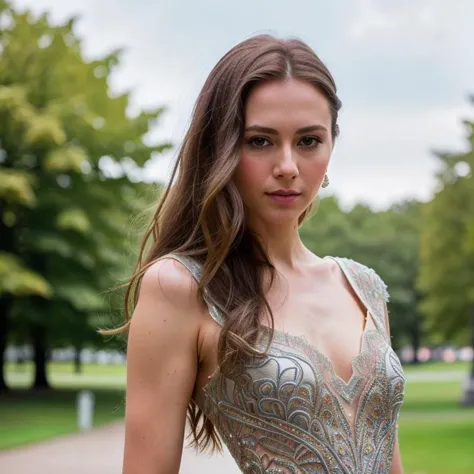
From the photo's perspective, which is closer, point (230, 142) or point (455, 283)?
point (230, 142)

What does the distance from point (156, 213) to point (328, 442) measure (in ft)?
2.23

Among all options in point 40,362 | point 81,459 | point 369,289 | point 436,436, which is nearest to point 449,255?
point 436,436

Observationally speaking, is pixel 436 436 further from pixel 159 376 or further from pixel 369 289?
pixel 159 376

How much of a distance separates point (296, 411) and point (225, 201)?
0.50m

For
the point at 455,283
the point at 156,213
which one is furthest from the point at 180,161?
the point at 455,283

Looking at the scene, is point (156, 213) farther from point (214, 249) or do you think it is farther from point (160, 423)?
point (160, 423)

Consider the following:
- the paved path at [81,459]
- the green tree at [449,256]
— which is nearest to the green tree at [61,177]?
the paved path at [81,459]

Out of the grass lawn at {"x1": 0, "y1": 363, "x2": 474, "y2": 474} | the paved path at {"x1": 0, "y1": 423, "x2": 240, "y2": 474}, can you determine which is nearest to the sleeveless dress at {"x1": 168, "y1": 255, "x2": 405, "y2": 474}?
the grass lawn at {"x1": 0, "y1": 363, "x2": 474, "y2": 474}

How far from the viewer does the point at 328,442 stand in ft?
7.35

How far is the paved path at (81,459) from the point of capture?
1394 centimetres

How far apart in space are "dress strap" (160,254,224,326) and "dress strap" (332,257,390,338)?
1.77 feet

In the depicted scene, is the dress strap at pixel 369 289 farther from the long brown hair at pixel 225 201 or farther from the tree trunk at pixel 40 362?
the tree trunk at pixel 40 362

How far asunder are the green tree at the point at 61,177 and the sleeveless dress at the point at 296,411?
23053mm

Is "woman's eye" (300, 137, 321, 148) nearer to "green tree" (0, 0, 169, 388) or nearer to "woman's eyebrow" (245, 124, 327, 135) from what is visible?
"woman's eyebrow" (245, 124, 327, 135)
